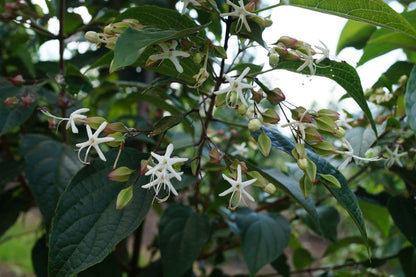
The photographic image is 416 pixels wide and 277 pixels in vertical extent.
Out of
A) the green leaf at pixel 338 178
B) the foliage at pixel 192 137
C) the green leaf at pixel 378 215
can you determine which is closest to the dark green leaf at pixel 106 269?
the foliage at pixel 192 137

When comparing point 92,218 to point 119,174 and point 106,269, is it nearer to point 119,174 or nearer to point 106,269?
point 119,174

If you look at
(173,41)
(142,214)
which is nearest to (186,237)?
(142,214)

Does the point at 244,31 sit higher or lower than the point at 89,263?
higher

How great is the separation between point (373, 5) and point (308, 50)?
63mm

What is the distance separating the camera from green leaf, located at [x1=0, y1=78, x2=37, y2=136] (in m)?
0.45

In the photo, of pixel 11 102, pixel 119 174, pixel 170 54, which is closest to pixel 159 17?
pixel 170 54

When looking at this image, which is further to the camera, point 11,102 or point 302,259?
point 302,259

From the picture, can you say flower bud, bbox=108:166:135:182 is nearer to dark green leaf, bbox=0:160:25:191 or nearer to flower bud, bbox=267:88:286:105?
flower bud, bbox=267:88:286:105

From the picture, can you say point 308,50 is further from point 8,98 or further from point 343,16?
point 8,98

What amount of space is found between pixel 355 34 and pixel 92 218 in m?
0.54

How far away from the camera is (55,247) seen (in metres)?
0.32

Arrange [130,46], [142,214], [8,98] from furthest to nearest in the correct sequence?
[8,98]
[142,214]
[130,46]

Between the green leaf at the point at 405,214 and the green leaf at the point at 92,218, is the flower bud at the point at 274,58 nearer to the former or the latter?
the green leaf at the point at 92,218

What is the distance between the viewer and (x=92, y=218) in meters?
0.35
